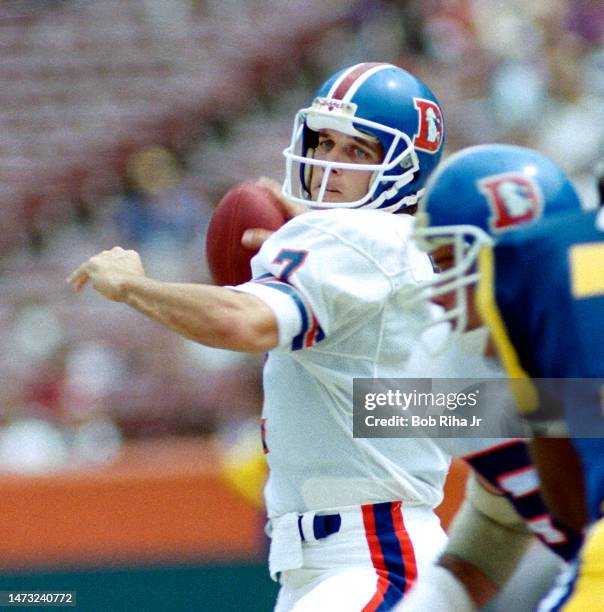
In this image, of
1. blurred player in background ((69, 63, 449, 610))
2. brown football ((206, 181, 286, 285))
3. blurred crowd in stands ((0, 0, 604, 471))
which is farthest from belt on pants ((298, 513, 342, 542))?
blurred crowd in stands ((0, 0, 604, 471))

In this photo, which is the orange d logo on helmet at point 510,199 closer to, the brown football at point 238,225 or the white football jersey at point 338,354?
the white football jersey at point 338,354

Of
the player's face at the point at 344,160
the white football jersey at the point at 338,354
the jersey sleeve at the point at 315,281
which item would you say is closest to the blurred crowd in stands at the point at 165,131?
the player's face at the point at 344,160

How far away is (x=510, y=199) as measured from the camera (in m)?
2.12

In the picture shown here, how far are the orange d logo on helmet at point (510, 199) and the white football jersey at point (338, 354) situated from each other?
648 mm

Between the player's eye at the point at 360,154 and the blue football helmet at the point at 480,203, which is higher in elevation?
the blue football helmet at the point at 480,203

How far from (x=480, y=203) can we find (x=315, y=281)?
0.67 metres

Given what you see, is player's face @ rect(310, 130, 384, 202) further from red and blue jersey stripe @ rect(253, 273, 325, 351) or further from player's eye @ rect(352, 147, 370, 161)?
red and blue jersey stripe @ rect(253, 273, 325, 351)

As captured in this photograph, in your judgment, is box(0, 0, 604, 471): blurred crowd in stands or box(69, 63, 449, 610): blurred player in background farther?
box(0, 0, 604, 471): blurred crowd in stands

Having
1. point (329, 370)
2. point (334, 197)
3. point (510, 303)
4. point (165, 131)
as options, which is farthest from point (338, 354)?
point (165, 131)

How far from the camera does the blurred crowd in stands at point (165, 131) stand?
24.5 feet

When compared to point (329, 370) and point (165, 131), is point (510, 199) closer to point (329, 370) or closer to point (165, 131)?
point (329, 370)

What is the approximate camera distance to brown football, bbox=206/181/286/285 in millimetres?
3318

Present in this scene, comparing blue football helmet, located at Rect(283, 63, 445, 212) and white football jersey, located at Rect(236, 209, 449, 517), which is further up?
blue football helmet, located at Rect(283, 63, 445, 212)

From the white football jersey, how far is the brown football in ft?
1.16
